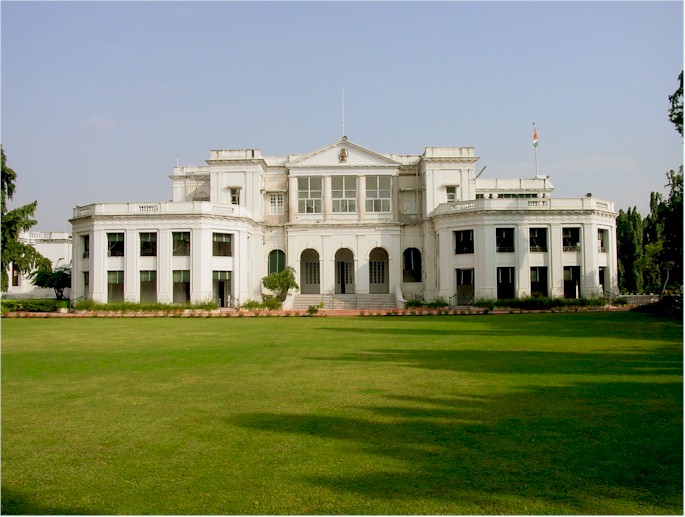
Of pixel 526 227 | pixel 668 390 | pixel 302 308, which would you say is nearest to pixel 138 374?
pixel 668 390

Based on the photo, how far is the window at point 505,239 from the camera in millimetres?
39438

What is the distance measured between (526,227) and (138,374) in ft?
106

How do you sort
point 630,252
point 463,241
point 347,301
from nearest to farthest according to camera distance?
point 463,241 → point 347,301 → point 630,252

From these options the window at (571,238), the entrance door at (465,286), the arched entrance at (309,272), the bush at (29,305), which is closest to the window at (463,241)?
the entrance door at (465,286)

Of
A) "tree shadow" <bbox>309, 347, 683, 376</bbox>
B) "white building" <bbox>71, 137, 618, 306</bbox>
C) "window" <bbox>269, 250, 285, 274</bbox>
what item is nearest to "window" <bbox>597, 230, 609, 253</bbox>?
"white building" <bbox>71, 137, 618, 306</bbox>

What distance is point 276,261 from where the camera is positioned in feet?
151

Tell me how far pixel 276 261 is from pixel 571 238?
71.8ft

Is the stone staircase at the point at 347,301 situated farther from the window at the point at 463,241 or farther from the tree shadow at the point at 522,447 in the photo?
the tree shadow at the point at 522,447

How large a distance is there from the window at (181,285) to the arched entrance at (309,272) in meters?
9.52

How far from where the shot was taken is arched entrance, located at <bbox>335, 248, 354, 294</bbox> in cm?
4630

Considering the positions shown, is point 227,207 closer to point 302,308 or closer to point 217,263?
point 217,263

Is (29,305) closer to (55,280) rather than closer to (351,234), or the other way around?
(55,280)

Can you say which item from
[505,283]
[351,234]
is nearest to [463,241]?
[505,283]

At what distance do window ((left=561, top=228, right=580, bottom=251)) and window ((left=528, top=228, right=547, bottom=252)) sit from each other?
4.38 feet
